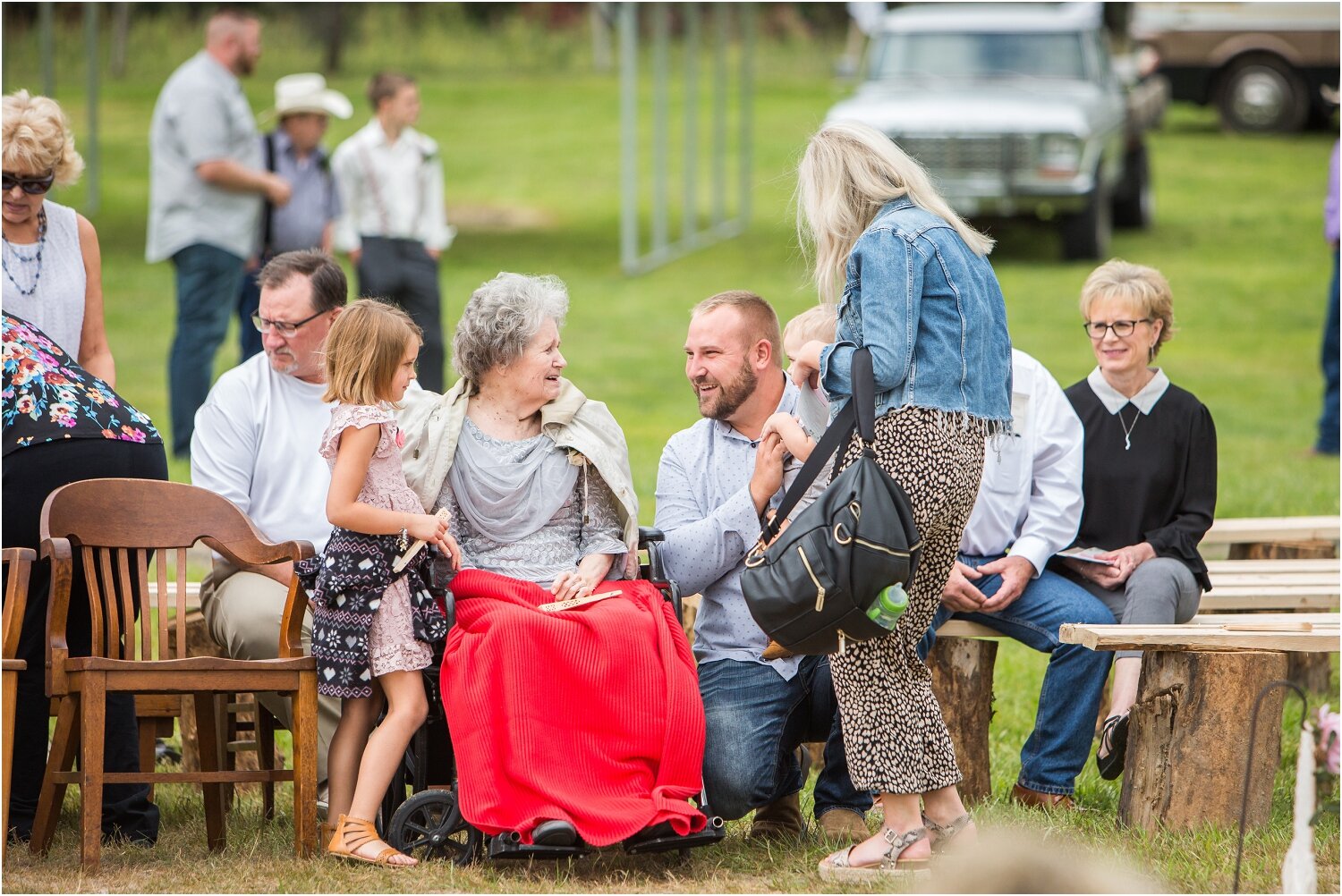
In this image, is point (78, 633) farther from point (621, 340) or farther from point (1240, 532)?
point (621, 340)

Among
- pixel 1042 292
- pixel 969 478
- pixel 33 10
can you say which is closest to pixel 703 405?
pixel 969 478

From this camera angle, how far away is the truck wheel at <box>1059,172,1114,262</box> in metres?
15.3

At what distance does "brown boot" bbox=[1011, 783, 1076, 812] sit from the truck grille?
34.0 feet

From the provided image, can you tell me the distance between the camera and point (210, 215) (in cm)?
884

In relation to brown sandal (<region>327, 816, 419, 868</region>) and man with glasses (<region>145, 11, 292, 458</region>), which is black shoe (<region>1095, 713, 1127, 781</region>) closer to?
brown sandal (<region>327, 816, 419, 868</region>)

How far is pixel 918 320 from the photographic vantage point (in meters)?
3.76

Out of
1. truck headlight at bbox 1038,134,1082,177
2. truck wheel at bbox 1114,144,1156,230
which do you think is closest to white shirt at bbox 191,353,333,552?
truck headlight at bbox 1038,134,1082,177

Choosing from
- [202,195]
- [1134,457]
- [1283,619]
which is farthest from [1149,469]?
[202,195]

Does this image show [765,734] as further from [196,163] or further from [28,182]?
[196,163]

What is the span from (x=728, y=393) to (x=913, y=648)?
0.89 metres

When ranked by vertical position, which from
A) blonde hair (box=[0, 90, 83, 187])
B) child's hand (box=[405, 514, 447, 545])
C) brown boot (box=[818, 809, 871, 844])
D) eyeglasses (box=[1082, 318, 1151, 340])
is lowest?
brown boot (box=[818, 809, 871, 844])

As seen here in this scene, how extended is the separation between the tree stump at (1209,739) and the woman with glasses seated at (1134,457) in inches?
20.2

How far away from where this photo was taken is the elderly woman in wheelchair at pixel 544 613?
382 cm

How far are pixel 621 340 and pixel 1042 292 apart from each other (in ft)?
13.5
